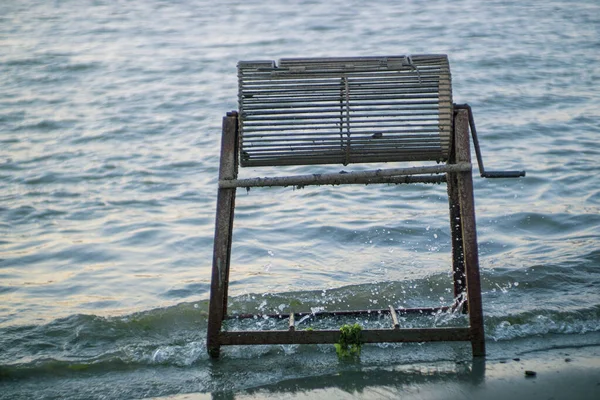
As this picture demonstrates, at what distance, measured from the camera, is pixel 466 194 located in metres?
4.85

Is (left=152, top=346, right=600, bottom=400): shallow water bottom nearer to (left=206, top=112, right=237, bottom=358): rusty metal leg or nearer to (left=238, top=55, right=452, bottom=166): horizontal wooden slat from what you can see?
(left=206, top=112, right=237, bottom=358): rusty metal leg

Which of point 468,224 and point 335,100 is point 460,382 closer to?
point 468,224

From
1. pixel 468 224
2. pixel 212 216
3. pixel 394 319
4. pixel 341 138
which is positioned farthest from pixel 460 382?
pixel 212 216

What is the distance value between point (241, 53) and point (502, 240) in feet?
32.7

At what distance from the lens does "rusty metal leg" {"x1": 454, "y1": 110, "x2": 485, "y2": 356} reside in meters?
4.83

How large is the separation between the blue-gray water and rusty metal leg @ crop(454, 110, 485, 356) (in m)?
0.62

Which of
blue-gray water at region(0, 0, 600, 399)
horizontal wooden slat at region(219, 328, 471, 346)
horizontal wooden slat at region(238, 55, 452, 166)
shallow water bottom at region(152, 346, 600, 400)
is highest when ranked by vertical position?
horizontal wooden slat at region(238, 55, 452, 166)

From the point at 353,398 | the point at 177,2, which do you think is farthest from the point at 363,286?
the point at 177,2

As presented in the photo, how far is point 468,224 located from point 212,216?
4.94 m

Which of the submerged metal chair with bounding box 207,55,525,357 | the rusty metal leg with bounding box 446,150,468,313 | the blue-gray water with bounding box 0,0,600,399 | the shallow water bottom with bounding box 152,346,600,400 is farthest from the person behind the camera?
the blue-gray water with bounding box 0,0,600,399

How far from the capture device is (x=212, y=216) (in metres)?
9.33

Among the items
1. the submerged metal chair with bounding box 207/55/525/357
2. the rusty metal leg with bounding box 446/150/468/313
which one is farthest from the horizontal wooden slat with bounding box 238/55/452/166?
the rusty metal leg with bounding box 446/150/468/313

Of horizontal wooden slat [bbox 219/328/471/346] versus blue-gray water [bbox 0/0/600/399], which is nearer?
horizontal wooden slat [bbox 219/328/471/346]

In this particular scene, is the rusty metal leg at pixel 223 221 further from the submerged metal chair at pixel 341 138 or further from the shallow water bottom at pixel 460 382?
the shallow water bottom at pixel 460 382
